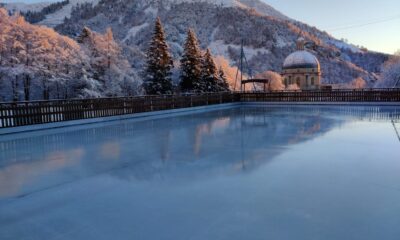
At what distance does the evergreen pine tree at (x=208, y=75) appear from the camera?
97.2ft

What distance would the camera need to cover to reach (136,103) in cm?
1476

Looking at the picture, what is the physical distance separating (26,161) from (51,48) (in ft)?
68.6

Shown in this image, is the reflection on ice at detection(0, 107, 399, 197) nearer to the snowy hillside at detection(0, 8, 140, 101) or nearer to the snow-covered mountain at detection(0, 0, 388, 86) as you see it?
the snowy hillside at detection(0, 8, 140, 101)

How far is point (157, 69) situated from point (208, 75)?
4830 millimetres

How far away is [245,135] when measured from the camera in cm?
872

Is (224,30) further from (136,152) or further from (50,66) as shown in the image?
(136,152)

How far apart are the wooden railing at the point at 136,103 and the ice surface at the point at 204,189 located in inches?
112

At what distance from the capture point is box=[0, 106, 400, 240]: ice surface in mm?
2969

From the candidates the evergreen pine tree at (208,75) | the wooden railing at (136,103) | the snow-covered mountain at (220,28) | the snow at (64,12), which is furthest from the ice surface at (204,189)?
the snow at (64,12)

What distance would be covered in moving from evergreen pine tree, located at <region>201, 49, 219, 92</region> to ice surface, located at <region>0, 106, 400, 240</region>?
72.5 feet

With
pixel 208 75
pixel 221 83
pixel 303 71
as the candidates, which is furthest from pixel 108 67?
pixel 303 71

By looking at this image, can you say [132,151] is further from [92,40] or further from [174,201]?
[92,40]

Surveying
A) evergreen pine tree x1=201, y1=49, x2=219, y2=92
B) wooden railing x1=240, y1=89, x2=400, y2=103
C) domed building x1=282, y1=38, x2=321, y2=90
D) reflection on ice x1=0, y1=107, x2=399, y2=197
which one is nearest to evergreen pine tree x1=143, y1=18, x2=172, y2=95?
evergreen pine tree x1=201, y1=49, x2=219, y2=92

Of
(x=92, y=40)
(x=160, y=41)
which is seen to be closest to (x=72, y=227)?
(x=160, y=41)
